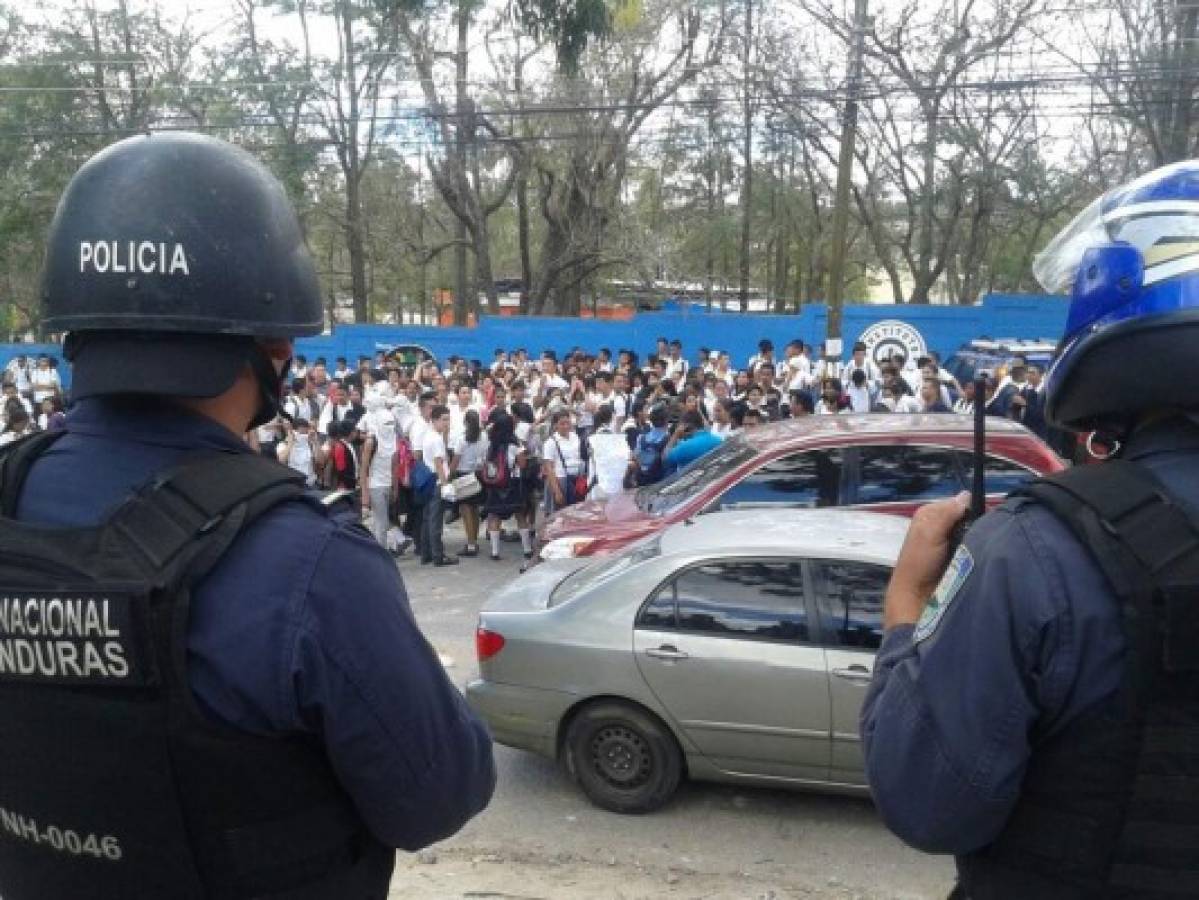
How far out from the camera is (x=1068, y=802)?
142 centimetres

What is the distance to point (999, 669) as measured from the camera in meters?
1.40

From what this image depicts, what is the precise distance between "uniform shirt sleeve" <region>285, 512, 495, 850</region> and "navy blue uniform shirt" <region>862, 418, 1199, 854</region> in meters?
0.61

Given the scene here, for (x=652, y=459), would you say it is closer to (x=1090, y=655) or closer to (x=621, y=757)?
(x=621, y=757)

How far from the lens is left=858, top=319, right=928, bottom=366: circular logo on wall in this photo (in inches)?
727

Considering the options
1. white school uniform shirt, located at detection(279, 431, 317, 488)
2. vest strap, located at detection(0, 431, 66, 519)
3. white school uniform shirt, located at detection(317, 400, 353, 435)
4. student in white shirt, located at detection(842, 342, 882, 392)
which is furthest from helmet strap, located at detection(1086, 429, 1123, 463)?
student in white shirt, located at detection(842, 342, 882, 392)

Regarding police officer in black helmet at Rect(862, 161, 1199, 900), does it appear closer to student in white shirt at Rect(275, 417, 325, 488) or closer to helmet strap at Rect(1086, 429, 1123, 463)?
helmet strap at Rect(1086, 429, 1123, 463)

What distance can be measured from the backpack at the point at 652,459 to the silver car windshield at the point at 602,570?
4.50 m

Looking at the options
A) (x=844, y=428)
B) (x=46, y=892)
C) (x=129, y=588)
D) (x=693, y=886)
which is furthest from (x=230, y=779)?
(x=844, y=428)

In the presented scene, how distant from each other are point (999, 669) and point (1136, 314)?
51cm

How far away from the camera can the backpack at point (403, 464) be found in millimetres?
10719

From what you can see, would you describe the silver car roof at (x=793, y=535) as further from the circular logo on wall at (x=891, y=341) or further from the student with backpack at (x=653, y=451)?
the circular logo on wall at (x=891, y=341)

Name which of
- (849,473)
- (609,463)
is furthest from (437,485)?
(849,473)

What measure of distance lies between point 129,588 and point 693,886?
3.56 meters

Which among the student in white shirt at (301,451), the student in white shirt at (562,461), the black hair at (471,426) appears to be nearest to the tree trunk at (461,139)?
the student in white shirt at (301,451)
